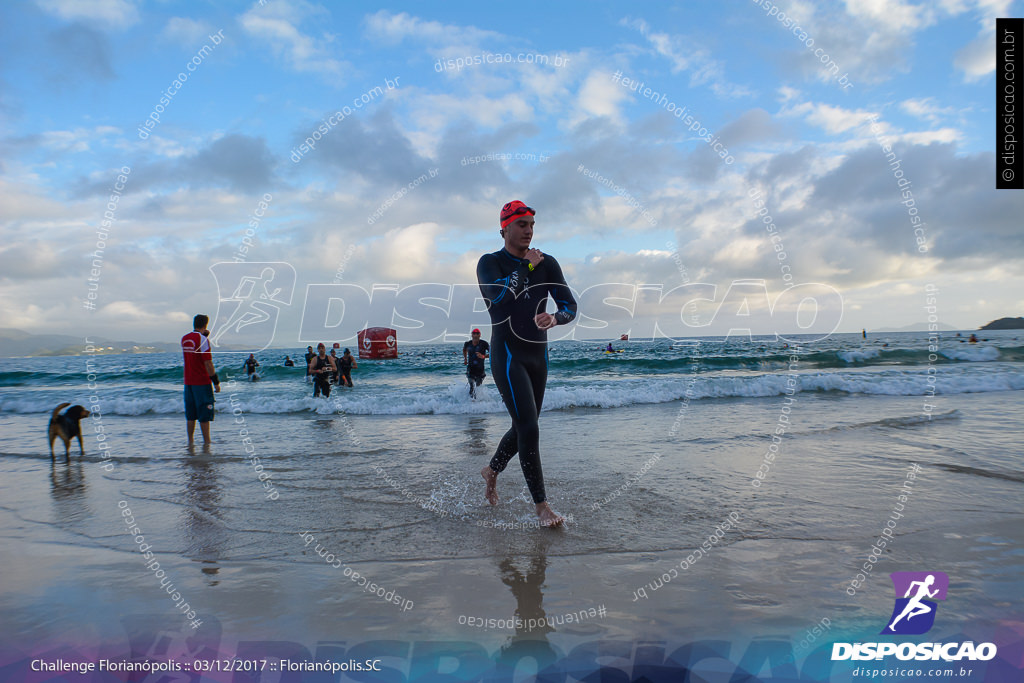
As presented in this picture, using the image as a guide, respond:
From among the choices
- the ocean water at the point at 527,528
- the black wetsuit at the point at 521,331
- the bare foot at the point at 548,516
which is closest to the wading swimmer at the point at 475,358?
the ocean water at the point at 527,528

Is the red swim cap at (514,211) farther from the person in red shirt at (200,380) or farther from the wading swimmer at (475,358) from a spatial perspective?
the wading swimmer at (475,358)

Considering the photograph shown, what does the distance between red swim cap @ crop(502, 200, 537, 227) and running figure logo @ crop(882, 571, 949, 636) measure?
11.1ft

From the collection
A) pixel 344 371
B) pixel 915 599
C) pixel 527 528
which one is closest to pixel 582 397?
pixel 527 528

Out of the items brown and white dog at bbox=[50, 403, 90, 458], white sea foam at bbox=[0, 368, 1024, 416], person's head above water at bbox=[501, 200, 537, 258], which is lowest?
white sea foam at bbox=[0, 368, 1024, 416]

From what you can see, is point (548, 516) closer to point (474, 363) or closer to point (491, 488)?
point (491, 488)

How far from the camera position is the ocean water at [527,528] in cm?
262

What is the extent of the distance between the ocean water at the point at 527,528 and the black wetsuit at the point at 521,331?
2.18 feet

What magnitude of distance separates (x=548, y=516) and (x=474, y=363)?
9.95 metres

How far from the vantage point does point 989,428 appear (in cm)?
802

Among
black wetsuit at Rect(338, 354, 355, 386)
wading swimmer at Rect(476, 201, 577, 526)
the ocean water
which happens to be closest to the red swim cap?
wading swimmer at Rect(476, 201, 577, 526)

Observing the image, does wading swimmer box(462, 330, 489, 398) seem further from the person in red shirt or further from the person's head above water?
the person's head above water

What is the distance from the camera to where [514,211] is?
13.9 feet

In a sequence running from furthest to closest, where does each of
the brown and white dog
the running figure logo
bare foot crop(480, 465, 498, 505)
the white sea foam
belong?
the white sea foam < the brown and white dog < bare foot crop(480, 465, 498, 505) < the running figure logo

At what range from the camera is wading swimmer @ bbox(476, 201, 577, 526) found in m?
4.16
